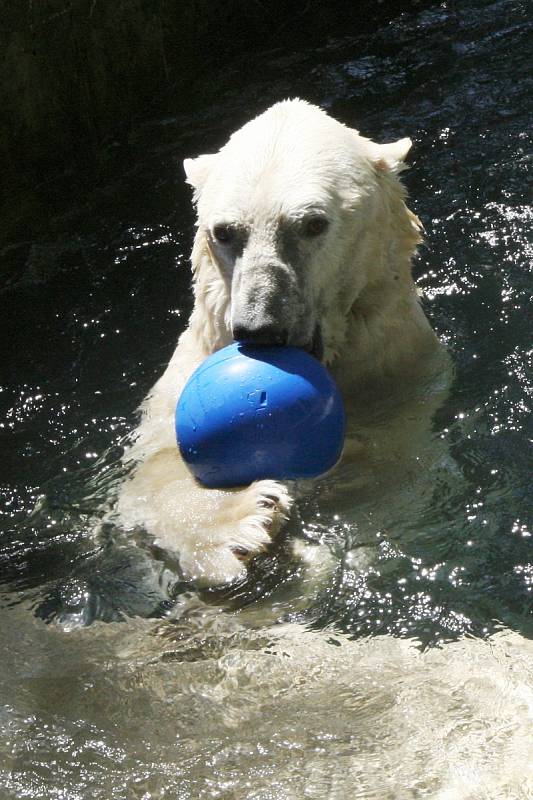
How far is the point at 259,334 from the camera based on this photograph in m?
3.64

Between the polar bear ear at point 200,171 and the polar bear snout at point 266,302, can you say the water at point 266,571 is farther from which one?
the polar bear ear at point 200,171

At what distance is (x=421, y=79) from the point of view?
25.9 ft

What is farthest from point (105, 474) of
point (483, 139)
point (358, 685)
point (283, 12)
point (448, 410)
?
point (283, 12)

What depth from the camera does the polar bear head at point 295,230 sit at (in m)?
3.78

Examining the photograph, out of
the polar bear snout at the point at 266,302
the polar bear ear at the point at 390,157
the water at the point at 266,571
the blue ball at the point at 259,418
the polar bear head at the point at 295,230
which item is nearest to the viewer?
the water at the point at 266,571

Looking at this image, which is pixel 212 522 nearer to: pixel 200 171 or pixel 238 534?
pixel 238 534

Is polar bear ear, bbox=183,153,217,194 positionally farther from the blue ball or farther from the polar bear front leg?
the polar bear front leg

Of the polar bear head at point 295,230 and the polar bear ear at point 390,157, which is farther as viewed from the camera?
the polar bear ear at point 390,157

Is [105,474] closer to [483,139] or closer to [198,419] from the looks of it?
[198,419]

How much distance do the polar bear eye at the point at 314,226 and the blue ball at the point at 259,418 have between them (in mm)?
476

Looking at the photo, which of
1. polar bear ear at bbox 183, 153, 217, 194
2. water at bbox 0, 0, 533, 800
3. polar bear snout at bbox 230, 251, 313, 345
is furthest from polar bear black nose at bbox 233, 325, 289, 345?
polar bear ear at bbox 183, 153, 217, 194

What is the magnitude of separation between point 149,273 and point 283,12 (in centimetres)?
368

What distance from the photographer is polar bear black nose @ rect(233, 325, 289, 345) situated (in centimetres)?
362

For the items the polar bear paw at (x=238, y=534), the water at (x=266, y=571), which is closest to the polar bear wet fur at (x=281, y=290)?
the polar bear paw at (x=238, y=534)
